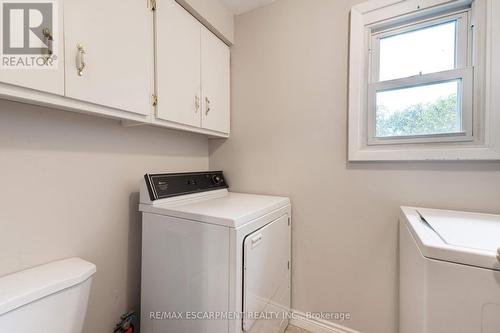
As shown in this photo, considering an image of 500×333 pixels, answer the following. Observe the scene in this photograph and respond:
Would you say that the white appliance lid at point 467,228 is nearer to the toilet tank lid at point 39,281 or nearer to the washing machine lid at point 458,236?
the washing machine lid at point 458,236

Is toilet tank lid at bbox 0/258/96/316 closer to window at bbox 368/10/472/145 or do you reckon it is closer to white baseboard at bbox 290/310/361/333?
white baseboard at bbox 290/310/361/333

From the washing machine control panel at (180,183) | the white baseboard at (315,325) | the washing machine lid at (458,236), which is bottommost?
the white baseboard at (315,325)

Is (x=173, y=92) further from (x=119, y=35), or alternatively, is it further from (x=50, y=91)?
(x=50, y=91)

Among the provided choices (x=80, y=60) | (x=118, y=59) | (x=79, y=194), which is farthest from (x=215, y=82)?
(x=79, y=194)

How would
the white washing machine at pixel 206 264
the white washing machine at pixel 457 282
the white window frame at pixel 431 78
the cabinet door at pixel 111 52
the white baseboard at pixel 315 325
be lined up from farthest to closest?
the white baseboard at pixel 315 325 < the white window frame at pixel 431 78 < the white washing machine at pixel 206 264 < the cabinet door at pixel 111 52 < the white washing machine at pixel 457 282

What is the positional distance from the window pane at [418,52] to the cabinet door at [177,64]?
1278mm

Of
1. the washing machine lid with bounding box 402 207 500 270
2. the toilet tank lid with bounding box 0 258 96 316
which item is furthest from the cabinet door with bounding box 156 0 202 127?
the washing machine lid with bounding box 402 207 500 270

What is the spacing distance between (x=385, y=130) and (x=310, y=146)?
0.49 meters

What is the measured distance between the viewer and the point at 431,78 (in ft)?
4.07

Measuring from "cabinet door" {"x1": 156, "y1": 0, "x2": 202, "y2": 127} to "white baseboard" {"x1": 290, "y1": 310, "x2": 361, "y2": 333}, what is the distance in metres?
1.64

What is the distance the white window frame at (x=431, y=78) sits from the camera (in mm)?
1088

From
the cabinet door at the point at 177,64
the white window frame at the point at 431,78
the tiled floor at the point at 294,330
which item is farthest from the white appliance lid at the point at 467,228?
the cabinet door at the point at 177,64

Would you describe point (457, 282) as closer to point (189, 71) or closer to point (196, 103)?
point (196, 103)

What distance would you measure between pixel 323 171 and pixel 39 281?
1611 mm
